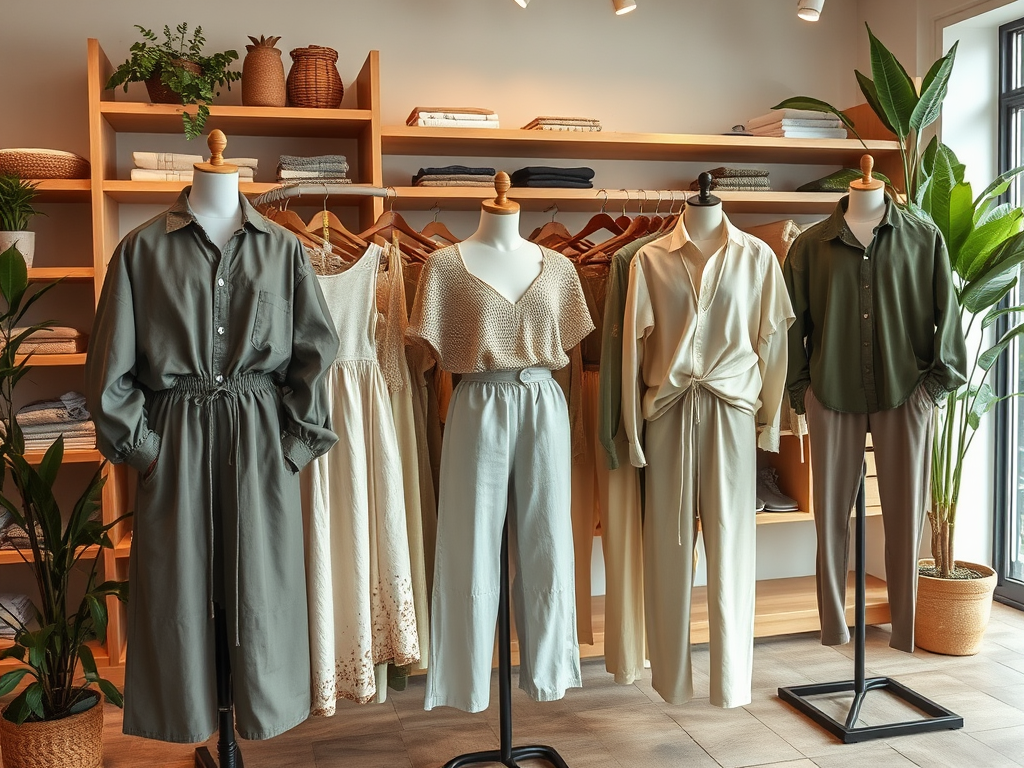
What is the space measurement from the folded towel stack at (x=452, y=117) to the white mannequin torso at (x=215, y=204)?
1.48 meters

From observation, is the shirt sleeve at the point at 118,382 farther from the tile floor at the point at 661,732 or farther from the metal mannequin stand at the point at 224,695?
the tile floor at the point at 661,732

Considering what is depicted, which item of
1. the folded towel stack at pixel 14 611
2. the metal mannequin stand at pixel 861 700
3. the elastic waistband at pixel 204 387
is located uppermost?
the elastic waistband at pixel 204 387

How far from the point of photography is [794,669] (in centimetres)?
364

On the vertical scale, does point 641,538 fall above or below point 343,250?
below

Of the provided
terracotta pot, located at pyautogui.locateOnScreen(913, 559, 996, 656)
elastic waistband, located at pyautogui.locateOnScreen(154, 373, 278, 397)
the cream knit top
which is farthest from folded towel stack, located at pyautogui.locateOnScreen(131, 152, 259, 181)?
terracotta pot, located at pyautogui.locateOnScreen(913, 559, 996, 656)

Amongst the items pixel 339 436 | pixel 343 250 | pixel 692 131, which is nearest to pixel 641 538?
pixel 339 436

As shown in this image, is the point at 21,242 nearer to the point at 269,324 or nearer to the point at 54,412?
the point at 54,412

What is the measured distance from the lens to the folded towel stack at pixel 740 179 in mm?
3961

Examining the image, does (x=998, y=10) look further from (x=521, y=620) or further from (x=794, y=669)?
(x=521, y=620)

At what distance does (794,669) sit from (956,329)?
149cm

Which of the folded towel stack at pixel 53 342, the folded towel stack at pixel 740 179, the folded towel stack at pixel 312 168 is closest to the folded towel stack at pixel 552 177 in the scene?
the folded towel stack at pixel 740 179

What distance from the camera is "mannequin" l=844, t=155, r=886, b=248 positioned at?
2914 millimetres

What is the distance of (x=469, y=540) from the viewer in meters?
2.53

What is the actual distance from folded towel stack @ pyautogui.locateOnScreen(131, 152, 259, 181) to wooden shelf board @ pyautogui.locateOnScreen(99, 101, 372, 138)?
140mm
